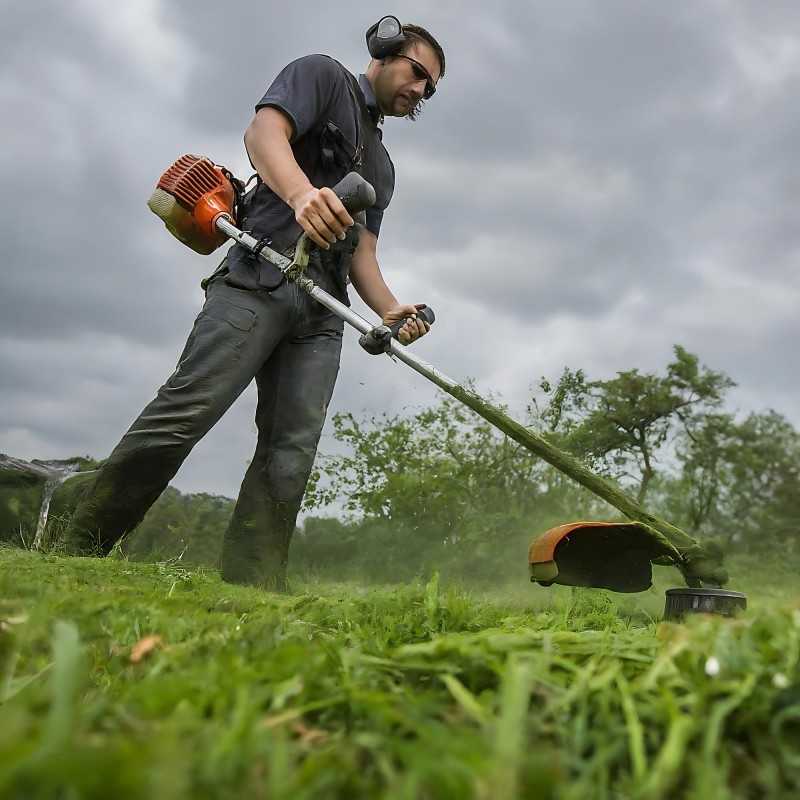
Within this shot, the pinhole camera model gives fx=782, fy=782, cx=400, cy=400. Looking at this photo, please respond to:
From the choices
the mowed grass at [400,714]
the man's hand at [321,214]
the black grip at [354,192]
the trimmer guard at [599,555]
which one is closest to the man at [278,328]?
the man's hand at [321,214]

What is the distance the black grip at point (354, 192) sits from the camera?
3506 millimetres

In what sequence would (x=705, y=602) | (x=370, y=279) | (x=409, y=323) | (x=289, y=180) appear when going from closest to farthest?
1. (x=705, y=602)
2. (x=289, y=180)
3. (x=409, y=323)
4. (x=370, y=279)

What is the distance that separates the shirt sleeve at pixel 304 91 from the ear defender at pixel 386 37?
1.05 feet

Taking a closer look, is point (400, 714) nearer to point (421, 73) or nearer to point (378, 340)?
point (378, 340)

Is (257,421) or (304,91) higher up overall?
(304,91)

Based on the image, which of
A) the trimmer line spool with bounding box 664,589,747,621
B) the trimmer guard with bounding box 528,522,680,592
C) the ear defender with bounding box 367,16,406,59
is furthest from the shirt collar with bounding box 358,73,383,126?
the trimmer line spool with bounding box 664,589,747,621

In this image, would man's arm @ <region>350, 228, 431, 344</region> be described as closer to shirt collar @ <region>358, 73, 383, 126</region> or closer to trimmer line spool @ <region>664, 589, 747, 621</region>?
shirt collar @ <region>358, 73, 383, 126</region>

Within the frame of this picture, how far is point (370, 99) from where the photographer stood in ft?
14.1

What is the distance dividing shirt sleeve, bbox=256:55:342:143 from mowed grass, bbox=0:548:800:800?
2.88m

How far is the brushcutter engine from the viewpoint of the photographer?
4207 millimetres

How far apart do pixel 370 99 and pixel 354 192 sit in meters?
1.08

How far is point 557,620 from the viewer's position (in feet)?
7.17

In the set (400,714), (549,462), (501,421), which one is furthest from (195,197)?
(400,714)

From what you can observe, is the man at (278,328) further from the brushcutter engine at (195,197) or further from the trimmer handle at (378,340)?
the trimmer handle at (378,340)
